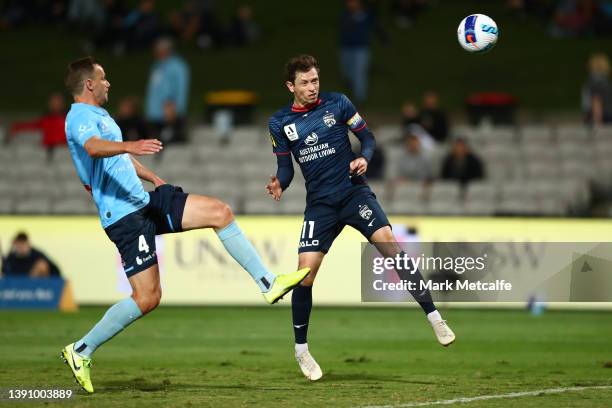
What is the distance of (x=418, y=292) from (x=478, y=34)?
8.35 feet

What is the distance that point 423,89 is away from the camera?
2736 cm

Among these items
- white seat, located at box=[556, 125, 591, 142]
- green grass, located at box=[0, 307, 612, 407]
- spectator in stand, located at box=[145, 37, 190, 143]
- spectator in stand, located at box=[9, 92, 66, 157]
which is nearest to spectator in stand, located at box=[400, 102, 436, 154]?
white seat, located at box=[556, 125, 591, 142]

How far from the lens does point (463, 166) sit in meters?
19.8

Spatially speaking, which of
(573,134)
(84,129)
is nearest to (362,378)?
(84,129)

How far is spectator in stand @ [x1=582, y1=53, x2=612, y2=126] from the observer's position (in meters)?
20.8

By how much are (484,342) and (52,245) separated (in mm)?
7384

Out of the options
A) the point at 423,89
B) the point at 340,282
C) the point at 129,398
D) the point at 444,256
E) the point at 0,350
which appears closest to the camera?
the point at 129,398

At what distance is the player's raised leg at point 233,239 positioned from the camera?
30.8 ft

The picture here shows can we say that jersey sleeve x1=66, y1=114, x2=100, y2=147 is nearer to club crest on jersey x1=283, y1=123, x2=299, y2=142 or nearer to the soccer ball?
club crest on jersey x1=283, y1=123, x2=299, y2=142

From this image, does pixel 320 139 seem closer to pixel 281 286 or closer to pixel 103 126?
pixel 281 286

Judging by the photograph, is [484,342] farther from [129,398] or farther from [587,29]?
[587,29]

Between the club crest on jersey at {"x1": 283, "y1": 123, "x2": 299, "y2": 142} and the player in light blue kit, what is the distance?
114 centimetres

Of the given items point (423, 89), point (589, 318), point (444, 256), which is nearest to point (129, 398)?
point (444, 256)

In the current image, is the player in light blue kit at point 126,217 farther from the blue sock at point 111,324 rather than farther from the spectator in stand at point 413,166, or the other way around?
the spectator in stand at point 413,166
